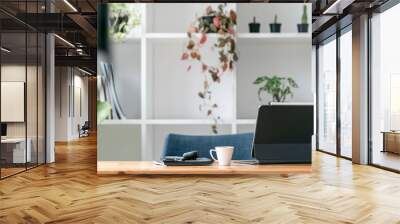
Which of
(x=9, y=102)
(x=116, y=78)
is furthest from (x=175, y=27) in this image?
(x=9, y=102)

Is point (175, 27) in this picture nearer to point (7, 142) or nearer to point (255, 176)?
point (255, 176)

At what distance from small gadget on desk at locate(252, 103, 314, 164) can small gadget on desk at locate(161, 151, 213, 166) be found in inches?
22.5

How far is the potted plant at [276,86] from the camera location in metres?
4.92

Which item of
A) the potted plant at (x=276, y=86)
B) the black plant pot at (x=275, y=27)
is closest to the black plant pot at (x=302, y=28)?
the black plant pot at (x=275, y=27)

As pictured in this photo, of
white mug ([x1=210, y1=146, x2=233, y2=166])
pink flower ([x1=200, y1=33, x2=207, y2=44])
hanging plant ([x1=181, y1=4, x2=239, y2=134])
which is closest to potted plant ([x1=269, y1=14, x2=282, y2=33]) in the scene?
hanging plant ([x1=181, y1=4, x2=239, y2=134])

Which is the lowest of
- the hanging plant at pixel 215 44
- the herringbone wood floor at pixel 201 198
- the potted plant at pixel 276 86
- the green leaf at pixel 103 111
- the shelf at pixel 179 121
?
the herringbone wood floor at pixel 201 198

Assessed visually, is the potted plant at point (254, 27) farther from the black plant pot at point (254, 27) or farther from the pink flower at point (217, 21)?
the pink flower at point (217, 21)

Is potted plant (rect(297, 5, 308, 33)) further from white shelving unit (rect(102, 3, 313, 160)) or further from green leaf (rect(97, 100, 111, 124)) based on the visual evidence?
green leaf (rect(97, 100, 111, 124))

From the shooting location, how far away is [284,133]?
192 inches

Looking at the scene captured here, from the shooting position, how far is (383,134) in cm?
704

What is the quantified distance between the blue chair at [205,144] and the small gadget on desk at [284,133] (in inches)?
13.1

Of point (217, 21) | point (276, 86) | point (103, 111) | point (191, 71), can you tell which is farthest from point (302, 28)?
point (103, 111)

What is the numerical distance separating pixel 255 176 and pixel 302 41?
1.88 meters

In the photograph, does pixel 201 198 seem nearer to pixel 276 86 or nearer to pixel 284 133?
pixel 284 133
